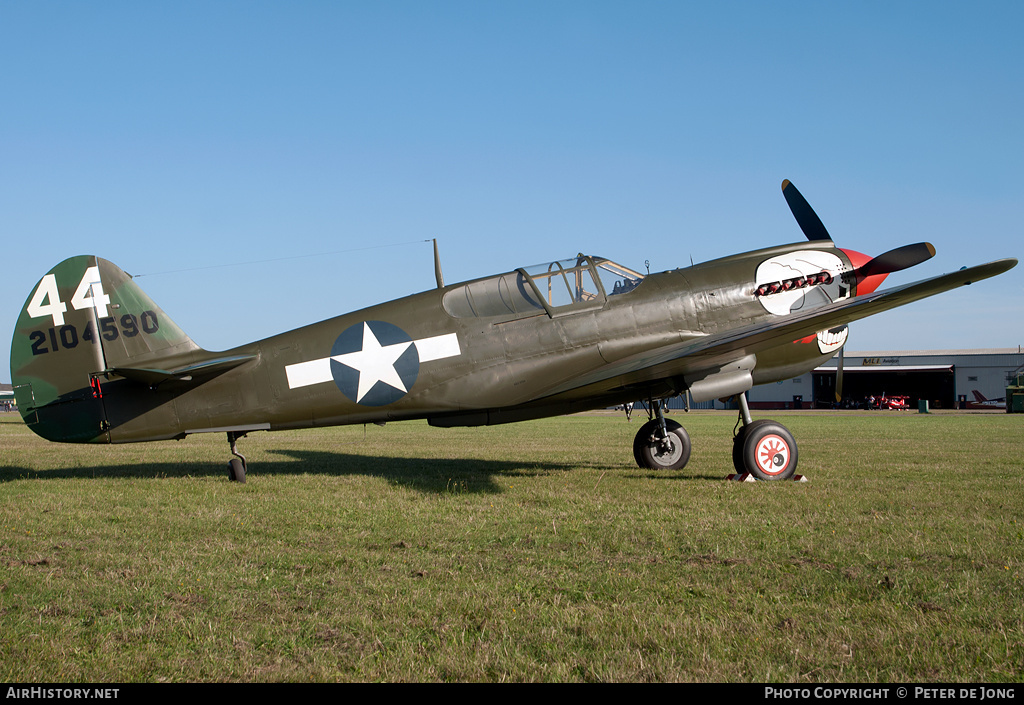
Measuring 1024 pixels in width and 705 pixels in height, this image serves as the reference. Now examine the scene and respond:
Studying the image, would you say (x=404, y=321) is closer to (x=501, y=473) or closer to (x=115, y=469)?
(x=501, y=473)

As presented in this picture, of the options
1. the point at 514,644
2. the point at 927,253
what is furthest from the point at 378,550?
the point at 927,253

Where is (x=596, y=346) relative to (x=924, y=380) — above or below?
above

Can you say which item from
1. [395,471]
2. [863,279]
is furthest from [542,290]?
[863,279]

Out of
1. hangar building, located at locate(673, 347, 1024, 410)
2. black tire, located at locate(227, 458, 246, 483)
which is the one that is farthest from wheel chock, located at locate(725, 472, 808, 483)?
hangar building, located at locate(673, 347, 1024, 410)

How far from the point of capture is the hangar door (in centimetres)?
5878

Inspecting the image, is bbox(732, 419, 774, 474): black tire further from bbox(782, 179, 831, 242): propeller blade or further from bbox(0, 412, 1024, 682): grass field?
bbox(782, 179, 831, 242): propeller blade

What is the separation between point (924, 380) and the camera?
6378 centimetres

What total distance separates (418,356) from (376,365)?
→ 509 mm

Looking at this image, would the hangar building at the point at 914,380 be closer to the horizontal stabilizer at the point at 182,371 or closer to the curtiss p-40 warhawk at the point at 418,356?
the curtiss p-40 warhawk at the point at 418,356

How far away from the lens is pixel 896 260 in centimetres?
894

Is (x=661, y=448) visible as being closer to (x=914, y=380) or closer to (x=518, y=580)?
(x=518, y=580)

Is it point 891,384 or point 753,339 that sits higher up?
point 753,339
